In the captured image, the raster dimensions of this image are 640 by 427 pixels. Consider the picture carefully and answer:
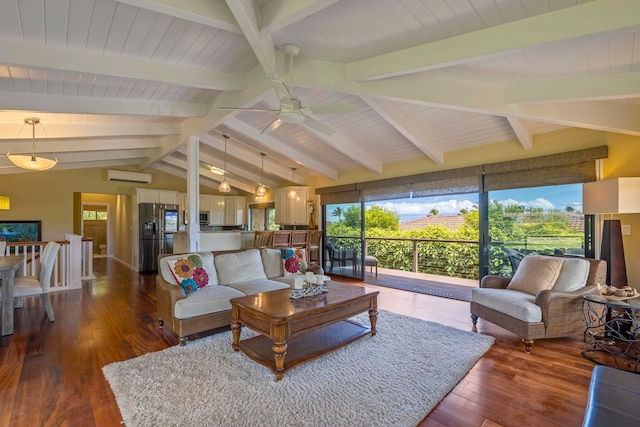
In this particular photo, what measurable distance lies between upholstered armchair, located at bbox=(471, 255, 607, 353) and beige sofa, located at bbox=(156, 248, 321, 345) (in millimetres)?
2190

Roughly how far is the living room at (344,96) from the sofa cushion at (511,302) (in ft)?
1.16

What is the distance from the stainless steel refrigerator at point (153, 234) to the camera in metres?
7.40

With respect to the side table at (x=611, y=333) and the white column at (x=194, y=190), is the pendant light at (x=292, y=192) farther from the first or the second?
the side table at (x=611, y=333)

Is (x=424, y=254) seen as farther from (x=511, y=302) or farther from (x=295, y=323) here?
(x=295, y=323)

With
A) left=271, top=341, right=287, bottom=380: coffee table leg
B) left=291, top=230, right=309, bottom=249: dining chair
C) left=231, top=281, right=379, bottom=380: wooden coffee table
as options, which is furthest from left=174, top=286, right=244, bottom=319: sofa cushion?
left=291, top=230, right=309, bottom=249: dining chair

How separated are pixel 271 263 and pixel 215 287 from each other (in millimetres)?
955

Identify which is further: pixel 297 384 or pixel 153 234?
pixel 153 234

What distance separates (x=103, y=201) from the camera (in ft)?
33.0

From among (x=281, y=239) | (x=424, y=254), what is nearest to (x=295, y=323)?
(x=281, y=239)

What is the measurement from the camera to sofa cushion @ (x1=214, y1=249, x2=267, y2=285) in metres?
3.73

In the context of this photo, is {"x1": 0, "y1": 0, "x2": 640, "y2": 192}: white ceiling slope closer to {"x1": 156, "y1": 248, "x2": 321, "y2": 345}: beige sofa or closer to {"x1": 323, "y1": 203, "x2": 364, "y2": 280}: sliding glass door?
{"x1": 156, "y1": 248, "x2": 321, "y2": 345}: beige sofa

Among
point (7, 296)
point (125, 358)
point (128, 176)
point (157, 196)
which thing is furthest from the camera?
point (157, 196)

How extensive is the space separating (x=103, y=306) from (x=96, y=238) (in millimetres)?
8346

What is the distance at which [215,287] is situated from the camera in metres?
3.45
